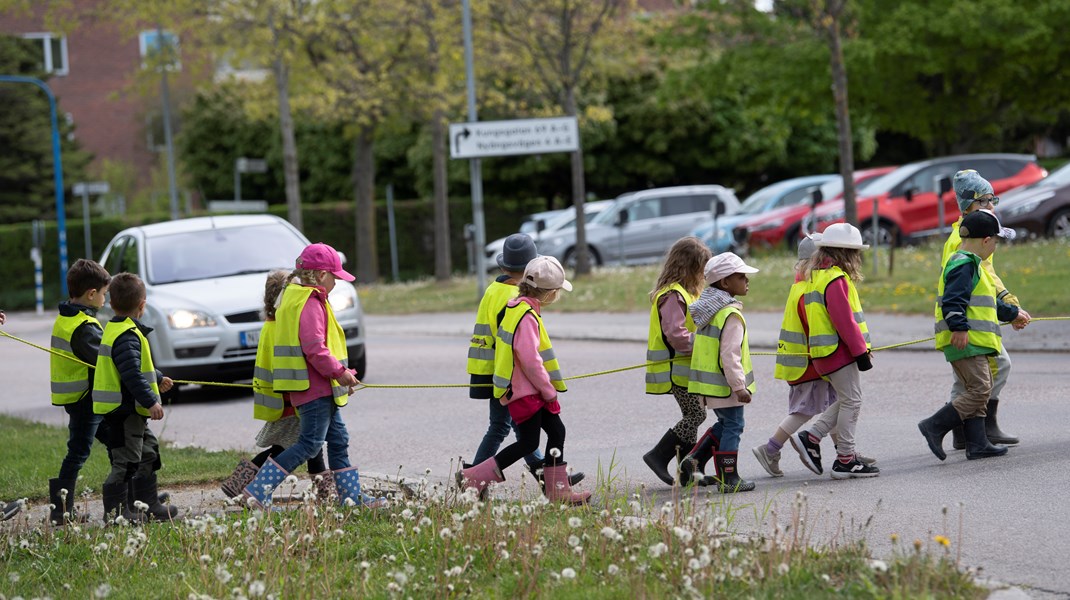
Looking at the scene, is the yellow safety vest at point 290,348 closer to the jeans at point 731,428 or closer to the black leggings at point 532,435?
the black leggings at point 532,435

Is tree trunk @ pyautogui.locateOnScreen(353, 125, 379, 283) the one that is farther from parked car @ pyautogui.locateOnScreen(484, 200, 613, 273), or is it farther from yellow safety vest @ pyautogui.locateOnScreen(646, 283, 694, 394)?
yellow safety vest @ pyautogui.locateOnScreen(646, 283, 694, 394)

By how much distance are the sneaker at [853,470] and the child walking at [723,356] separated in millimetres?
538

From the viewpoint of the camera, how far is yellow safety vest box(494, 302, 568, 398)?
6.92 meters

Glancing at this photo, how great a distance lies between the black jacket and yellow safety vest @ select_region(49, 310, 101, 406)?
0.32m

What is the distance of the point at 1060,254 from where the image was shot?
64.3 ft

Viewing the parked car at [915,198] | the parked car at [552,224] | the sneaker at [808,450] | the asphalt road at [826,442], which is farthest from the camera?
the parked car at [552,224]

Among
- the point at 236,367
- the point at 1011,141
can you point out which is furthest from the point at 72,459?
the point at 1011,141

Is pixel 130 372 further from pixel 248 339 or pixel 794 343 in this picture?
pixel 248 339

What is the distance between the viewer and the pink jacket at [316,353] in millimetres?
6910

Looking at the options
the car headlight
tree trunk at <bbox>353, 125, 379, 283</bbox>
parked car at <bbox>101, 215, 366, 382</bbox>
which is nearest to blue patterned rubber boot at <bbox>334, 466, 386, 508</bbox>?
parked car at <bbox>101, 215, 366, 382</bbox>

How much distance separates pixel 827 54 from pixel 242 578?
28205 mm

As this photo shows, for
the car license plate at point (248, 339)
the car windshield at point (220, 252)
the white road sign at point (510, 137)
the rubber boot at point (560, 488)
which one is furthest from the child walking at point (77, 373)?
the white road sign at point (510, 137)

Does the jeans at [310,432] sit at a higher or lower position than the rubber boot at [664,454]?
higher

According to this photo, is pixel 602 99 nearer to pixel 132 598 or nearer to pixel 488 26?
pixel 488 26
